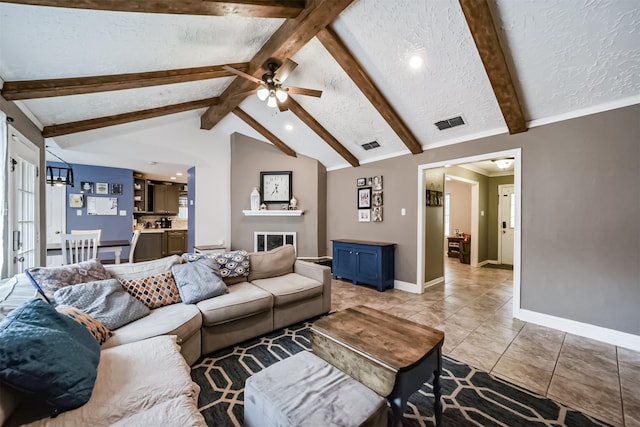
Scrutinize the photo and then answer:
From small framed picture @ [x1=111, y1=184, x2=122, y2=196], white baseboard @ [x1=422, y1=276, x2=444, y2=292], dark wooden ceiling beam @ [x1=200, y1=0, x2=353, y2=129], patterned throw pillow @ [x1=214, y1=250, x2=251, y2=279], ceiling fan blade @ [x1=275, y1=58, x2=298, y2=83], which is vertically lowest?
white baseboard @ [x1=422, y1=276, x2=444, y2=292]

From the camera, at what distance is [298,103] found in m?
4.21

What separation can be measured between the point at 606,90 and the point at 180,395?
4.21 m

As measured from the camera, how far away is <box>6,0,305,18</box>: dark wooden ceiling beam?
5.55ft

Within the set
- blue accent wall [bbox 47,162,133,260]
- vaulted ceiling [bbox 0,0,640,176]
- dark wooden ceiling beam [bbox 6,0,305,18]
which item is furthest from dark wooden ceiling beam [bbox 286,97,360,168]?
blue accent wall [bbox 47,162,133,260]

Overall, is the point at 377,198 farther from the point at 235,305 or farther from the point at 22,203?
the point at 22,203

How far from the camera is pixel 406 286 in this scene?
440 cm

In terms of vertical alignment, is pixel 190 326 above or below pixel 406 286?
above

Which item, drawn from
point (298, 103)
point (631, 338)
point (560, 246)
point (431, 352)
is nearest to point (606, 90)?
point (560, 246)

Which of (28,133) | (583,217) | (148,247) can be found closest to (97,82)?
(28,133)

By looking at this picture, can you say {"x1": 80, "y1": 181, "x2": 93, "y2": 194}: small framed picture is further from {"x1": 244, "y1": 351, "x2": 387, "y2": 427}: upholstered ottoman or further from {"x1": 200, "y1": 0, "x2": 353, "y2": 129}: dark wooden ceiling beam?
{"x1": 244, "y1": 351, "x2": 387, "y2": 427}: upholstered ottoman

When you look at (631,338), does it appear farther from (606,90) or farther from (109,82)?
(109,82)

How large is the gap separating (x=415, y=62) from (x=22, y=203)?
445cm

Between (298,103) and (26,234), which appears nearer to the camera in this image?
(26,234)

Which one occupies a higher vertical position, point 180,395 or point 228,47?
point 228,47
